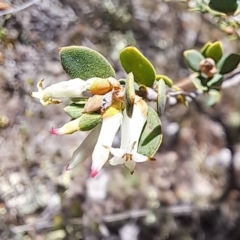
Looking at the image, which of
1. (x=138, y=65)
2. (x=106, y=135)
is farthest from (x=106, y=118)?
(x=138, y=65)

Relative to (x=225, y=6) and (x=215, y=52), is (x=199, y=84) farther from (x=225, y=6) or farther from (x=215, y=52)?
(x=225, y=6)

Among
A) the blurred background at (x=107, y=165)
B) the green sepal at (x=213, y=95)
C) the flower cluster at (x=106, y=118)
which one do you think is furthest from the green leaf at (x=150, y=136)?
the blurred background at (x=107, y=165)

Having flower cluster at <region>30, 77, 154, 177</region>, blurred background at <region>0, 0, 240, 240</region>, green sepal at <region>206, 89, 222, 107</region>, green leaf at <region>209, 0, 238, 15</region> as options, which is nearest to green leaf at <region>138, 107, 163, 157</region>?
flower cluster at <region>30, 77, 154, 177</region>

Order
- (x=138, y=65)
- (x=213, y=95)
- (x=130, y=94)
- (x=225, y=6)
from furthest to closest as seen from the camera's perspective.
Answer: (x=213, y=95), (x=225, y=6), (x=138, y=65), (x=130, y=94)

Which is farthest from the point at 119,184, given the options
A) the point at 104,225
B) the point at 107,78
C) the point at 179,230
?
the point at 107,78

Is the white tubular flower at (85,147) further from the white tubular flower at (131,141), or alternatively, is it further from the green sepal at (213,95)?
the green sepal at (213,95)
